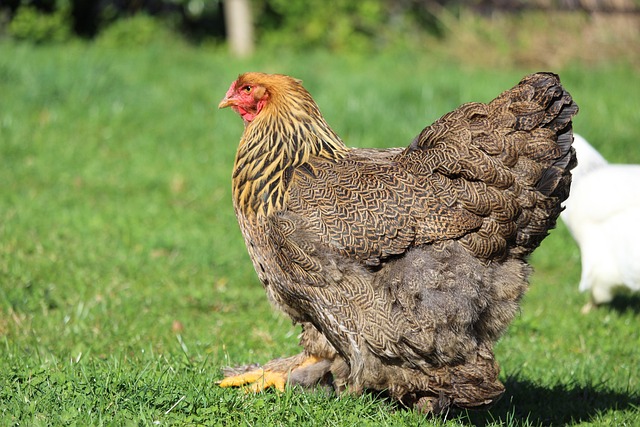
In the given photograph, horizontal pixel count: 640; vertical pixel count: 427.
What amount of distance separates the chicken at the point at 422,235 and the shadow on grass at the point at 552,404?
565mm

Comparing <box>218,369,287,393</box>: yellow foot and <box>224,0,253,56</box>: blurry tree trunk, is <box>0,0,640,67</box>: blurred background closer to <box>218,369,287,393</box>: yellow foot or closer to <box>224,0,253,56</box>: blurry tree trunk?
<box>224,0,253,56</box>: blurry tree trunk

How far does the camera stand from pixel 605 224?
630 cm

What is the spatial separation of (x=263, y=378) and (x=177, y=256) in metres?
2.57

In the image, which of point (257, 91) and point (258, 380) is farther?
point (257, 91)

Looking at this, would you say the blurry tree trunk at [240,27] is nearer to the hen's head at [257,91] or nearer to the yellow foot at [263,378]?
the hen's head at [257,91]

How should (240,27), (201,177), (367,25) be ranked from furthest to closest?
1. (367,25)
2. (240,27)
3. (201,177)

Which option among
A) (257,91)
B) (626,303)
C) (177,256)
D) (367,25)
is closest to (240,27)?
(367,25)

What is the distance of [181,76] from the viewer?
10484 millimetres

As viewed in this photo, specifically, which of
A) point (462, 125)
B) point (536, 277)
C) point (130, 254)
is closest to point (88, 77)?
point (130, 254)

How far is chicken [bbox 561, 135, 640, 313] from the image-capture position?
239 inches

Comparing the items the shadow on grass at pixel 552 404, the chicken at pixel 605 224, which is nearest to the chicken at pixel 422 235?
the shadow on grass at pixel 552 404

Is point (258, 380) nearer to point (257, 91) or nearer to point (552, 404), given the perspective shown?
point (257, 91)

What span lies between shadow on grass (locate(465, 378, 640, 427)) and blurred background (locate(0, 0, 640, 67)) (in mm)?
8452

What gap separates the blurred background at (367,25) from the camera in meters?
12.3
